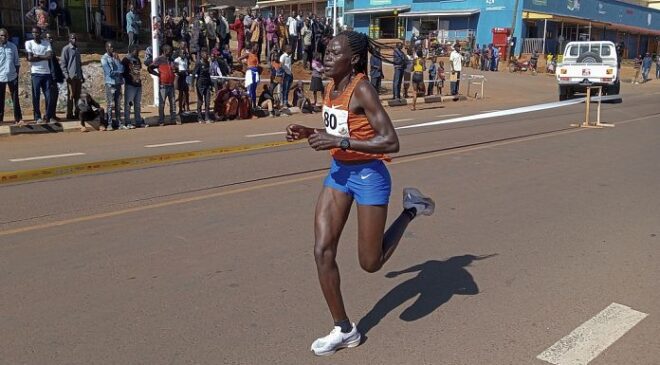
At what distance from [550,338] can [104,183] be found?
5.85 metres

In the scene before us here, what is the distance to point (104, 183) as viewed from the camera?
25.7ft

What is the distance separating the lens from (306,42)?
23.5 metres

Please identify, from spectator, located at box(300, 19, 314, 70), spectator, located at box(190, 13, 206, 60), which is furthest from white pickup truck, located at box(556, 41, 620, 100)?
spectator, located at box(190, 13, 206, 60)

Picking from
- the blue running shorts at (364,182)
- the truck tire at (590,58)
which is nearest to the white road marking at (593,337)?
the blue running shorts at (364,182)

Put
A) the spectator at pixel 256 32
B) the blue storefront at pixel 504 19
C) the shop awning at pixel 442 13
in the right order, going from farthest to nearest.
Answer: the shop awning at pixel 442 13, the blue storefront at pixel 504 19, the spectator at pixel 256 32

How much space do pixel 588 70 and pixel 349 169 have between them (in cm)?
2242

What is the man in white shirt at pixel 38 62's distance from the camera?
13094 millimetres

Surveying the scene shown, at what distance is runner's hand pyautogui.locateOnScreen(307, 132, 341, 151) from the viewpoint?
3318mm

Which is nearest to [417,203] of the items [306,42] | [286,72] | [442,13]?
[286,72]

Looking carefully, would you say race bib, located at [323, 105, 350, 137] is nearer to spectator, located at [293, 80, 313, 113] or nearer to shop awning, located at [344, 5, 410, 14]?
spectator, located at [293, 80, 313, 113]

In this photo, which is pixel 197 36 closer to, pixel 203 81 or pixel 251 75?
pixel 251 75

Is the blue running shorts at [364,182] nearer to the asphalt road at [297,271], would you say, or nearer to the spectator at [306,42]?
the asphalt road at [297,271]

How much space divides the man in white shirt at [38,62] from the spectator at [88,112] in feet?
2.48

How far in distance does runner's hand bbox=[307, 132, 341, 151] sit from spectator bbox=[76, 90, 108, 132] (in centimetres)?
1148
